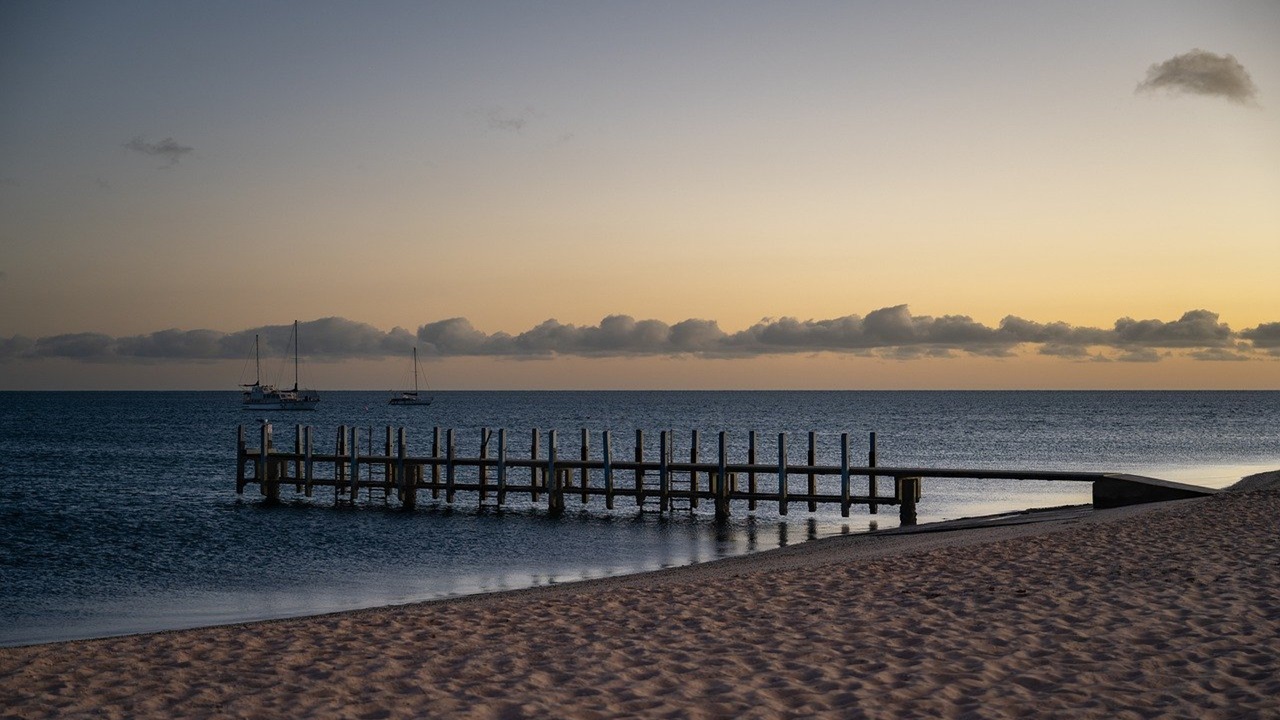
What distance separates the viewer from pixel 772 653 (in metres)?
8.78

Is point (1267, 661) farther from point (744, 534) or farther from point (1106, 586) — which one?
point (744, 534)

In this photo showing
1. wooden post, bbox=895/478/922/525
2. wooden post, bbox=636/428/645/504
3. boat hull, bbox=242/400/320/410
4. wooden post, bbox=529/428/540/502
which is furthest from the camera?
boat hull, bbox=242/400/320/410

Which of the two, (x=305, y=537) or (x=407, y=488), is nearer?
(x=305, y=537)

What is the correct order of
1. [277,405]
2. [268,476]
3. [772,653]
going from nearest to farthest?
[772,653]
[268,476]
[277,405]

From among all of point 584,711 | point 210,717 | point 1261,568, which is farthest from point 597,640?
point 1261,568

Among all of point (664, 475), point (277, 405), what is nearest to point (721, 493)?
point (664, 475)

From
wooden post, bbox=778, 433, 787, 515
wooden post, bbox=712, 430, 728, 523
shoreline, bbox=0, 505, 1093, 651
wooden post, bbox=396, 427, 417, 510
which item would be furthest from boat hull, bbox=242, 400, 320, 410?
shoreline, bbox=0, 505, 1093, 651

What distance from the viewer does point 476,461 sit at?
31562 millimetres

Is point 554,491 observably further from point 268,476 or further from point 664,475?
point 268,476

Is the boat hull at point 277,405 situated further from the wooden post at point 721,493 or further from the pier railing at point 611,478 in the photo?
the wooden post at point 721,493

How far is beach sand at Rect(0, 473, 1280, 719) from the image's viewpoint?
7.38 m

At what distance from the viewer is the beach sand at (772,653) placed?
7375 millimetres

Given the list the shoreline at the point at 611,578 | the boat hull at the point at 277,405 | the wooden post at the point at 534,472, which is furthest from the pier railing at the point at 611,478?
the boat hull at the point at 277,405

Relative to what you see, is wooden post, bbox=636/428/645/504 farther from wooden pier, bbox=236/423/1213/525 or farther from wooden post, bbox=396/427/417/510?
wooden post, bbox=396/427/417/510
